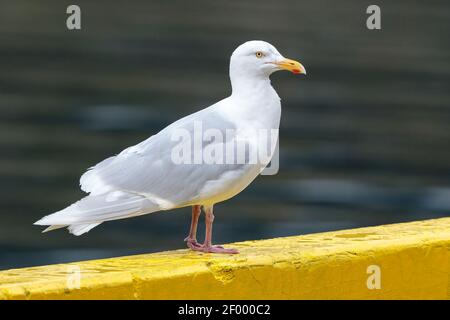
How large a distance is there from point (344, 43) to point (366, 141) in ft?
6.76

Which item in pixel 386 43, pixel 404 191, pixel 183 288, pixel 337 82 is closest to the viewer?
pixel 183 288

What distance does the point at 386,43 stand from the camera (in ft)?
46.3

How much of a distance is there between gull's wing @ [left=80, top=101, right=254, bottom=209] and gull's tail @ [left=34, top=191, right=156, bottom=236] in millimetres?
32

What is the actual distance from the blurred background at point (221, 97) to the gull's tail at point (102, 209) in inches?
172

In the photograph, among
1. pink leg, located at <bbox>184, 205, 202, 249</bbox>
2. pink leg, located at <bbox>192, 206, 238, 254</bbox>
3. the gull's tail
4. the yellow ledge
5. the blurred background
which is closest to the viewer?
the yellow ledge

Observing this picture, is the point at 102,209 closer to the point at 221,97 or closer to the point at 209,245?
the point at 209,245

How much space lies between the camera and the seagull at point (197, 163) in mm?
5059

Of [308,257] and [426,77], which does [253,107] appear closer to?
[308,257]

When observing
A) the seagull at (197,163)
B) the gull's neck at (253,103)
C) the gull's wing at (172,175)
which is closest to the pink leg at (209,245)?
the seagull at (197,163)

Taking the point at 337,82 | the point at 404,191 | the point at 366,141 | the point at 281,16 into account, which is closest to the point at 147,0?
the point at 281,16

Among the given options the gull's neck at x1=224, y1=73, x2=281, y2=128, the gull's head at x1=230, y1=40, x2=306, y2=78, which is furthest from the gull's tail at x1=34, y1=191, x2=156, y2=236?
the gull's head at x1=230, y1=40, x2=306, y2=78

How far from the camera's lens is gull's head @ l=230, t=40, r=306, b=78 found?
5156 millimetres
